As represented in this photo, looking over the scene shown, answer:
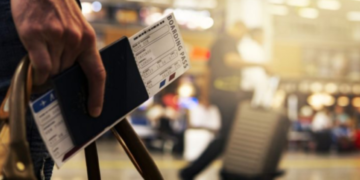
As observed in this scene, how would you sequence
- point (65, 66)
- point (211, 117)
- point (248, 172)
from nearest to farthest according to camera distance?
point (65, 66), point (248, 172), point (211, 117)

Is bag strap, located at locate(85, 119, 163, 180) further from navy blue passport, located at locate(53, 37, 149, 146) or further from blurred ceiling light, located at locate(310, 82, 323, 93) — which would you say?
blurred ceiling light, located at locate(310, 82, 323, 93)

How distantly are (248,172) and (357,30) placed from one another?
1754cm

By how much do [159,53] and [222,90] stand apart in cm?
406

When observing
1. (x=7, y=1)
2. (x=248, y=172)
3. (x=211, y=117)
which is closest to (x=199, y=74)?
(x=211, y=117)

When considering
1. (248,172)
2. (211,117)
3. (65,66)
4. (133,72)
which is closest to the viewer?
(65,66)

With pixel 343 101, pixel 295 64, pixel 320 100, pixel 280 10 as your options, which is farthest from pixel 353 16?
pixel 343 101

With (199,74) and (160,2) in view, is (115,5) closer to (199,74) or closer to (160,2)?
(160,2)

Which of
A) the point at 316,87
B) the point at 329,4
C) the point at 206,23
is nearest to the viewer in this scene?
the point at 329,4

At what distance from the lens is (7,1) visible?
3.08ft

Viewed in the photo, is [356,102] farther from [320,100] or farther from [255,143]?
[255,143]

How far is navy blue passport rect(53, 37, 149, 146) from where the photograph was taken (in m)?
0.76

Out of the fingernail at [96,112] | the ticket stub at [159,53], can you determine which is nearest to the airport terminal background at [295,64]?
the ticket stub at [159,53]

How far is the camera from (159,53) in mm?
921

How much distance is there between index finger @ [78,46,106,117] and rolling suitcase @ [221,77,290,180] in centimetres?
385
